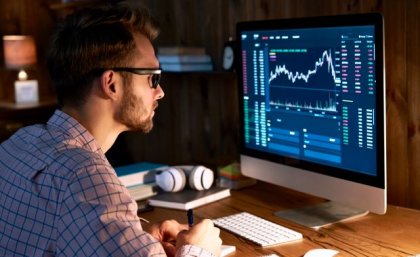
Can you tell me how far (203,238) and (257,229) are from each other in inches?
12.9

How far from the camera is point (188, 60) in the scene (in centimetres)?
278

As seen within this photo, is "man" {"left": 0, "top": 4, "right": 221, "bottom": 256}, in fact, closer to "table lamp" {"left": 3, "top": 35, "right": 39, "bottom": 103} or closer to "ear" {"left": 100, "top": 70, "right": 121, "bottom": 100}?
"ear" {"left": 100, "top": 70, "right": 121, "bottom": 100}

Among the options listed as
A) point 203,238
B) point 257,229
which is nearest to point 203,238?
Answer: point 203,238

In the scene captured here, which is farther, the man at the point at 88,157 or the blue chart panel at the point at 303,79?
the blue chart panel at the point at 303,79

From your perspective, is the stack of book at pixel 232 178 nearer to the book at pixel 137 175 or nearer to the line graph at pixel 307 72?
the book at pixel 137 175

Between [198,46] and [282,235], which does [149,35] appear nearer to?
[282,235]

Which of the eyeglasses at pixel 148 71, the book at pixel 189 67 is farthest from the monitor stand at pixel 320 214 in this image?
the book at pixel 189 67

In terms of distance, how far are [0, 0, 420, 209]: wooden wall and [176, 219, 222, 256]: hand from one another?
0.77 m

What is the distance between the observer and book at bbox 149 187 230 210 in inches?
82.0

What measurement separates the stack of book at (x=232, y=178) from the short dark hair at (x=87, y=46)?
817 millimetres

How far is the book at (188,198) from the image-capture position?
2082 mm

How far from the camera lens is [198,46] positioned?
294 cm

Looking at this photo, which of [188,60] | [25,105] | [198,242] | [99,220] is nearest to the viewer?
[99,220]

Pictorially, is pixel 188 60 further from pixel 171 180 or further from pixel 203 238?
pixel 203 238
